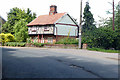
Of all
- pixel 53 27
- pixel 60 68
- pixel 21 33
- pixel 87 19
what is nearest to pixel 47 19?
pixel 53 27

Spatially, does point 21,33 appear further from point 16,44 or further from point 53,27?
point 53,27

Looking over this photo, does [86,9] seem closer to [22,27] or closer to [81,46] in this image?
[22,27]

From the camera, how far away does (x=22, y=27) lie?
54.5 meters

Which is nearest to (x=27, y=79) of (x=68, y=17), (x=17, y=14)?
(x=68, y=17)

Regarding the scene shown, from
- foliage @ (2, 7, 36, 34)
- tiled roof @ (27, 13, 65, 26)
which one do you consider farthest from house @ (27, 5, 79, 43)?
foliage @ (2, 7, 36, 34)

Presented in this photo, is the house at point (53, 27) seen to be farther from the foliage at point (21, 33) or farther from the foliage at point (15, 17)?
the foliage at point (15, 17)

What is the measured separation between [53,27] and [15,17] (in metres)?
25.9

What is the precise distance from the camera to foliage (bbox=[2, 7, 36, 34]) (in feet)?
204

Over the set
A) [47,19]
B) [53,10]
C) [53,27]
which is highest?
[53,10]

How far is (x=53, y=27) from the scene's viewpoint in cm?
4394

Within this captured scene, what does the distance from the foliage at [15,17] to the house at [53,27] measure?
46.7 ft

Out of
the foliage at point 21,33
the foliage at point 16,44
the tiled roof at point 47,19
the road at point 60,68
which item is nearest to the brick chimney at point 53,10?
the tiled roof at point 47,19

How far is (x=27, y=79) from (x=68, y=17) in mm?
41584

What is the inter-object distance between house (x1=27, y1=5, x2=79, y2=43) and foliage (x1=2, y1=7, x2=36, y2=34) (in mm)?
14245
